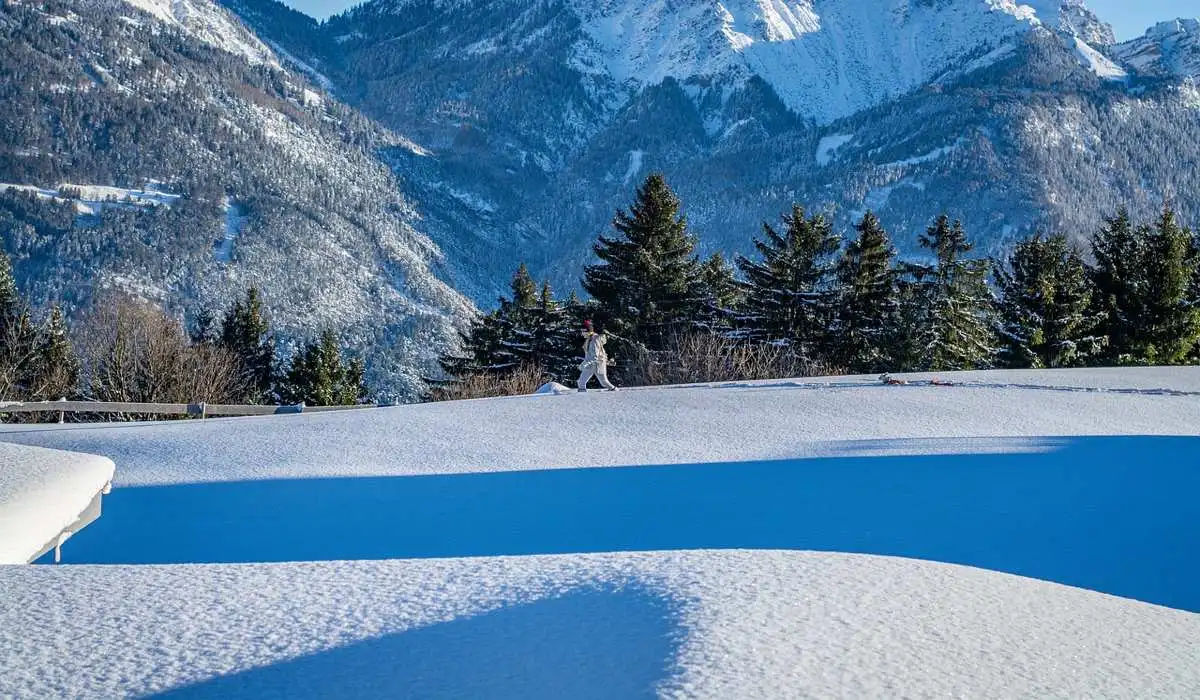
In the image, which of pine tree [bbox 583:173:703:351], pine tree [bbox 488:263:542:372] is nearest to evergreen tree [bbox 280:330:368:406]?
pine tree [bbox 488:263:542:372]

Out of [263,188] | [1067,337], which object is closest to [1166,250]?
[1067,337]

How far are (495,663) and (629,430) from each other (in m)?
8.40

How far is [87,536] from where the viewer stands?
25.6 feet

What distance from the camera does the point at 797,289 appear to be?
3014 centimetres

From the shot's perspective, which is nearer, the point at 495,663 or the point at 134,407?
the point at 495,663

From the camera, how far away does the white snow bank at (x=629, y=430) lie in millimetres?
9609

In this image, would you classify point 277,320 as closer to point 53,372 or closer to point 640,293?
point 53,372

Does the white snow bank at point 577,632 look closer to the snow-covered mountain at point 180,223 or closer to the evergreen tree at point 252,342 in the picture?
the evergreen tree at point 252,342

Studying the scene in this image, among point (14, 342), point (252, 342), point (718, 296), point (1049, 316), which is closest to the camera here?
point (1049, 316)

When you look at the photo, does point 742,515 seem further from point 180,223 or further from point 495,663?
point 180,223

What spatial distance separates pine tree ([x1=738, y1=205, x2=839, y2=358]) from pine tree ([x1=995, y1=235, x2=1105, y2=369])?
6224 mm

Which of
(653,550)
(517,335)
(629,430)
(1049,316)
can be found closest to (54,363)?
(517,335)

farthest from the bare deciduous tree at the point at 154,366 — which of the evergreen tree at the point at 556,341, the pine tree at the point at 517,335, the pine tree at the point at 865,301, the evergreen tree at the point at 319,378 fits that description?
the pine tree at the point at 865,301

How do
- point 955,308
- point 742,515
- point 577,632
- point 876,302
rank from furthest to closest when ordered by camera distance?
point 876,302, point 955,308, point 742,515, point 577,632
